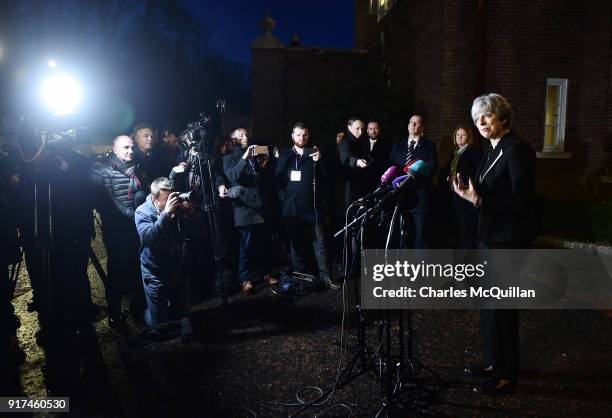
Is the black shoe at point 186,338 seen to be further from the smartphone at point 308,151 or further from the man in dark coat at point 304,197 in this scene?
the smartphone at point 308,151

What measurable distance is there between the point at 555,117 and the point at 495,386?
913 centimetres

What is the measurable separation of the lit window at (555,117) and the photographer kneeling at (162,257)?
359 inches

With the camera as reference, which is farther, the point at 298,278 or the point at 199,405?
the point at 298,278

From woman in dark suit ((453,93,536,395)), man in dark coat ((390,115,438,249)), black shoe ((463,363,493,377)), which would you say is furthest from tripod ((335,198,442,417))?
man in dark coat ((390,115,438,249))

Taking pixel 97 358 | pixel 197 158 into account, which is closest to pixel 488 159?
pixel 197 158

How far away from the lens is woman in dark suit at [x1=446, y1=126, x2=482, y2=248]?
5.16m

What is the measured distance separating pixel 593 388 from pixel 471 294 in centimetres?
205

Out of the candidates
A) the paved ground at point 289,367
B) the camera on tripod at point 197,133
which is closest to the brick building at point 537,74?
the paved ground at point 289,367

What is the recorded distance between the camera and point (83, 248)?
4.76 meters

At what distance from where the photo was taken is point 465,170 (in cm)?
534

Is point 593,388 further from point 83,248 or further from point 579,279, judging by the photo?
point 83,248

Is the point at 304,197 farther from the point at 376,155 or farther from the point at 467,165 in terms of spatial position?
the point at 467,165

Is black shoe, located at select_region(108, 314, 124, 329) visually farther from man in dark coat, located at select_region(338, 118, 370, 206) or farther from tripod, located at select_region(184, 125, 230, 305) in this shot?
man in dark coat, located at select_region(338, 118, 370, 206)

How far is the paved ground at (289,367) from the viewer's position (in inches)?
124
